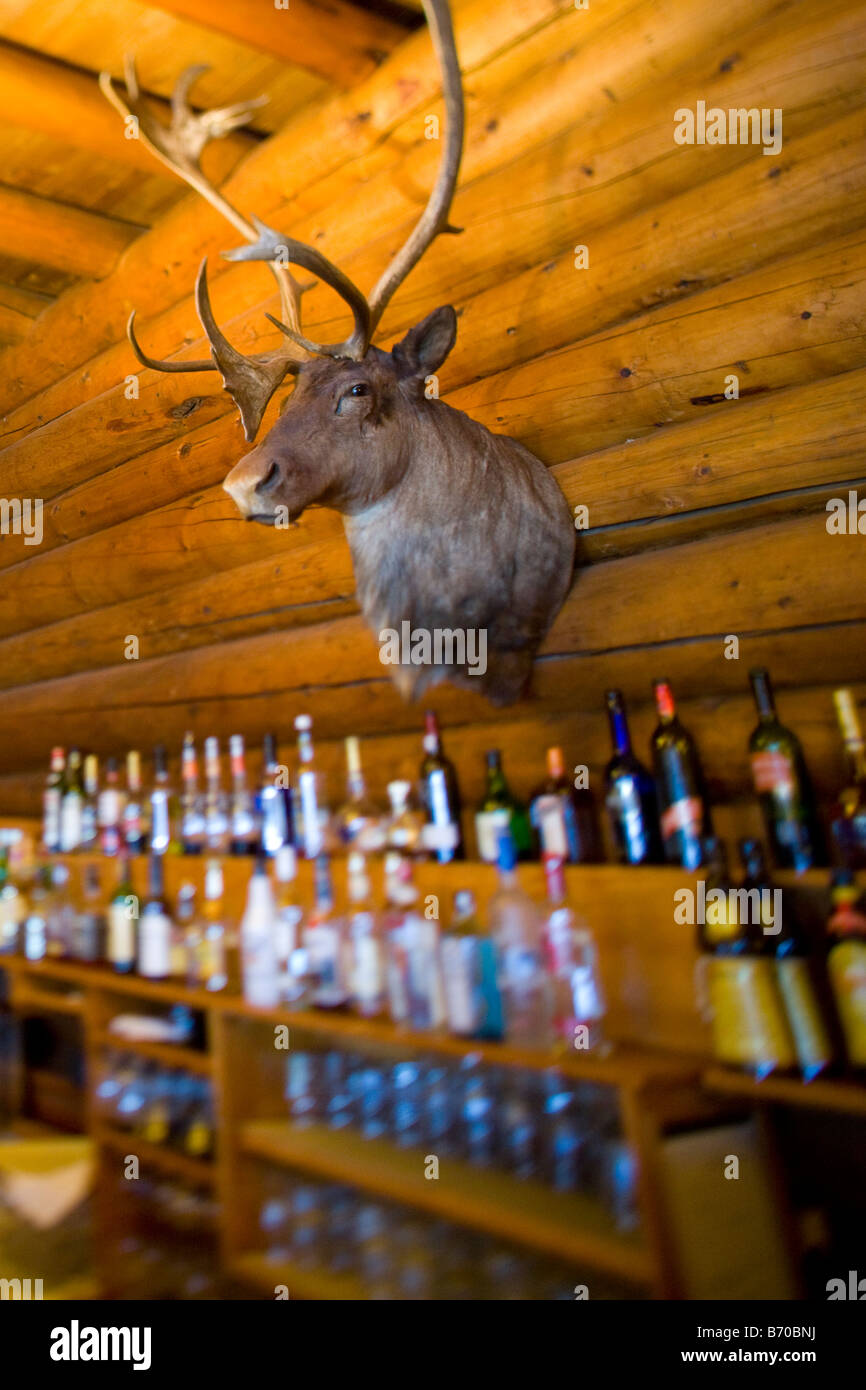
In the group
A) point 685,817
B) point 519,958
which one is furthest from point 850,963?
point 519,958

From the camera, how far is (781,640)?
6.54 ft

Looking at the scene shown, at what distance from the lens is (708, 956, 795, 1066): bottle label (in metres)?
1.62

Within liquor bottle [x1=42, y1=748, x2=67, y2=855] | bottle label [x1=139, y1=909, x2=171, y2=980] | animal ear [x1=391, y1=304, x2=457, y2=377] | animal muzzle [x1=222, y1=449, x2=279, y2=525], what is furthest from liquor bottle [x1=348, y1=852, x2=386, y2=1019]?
liquor bottle [x1=42, y1=748, x2=67, y2=855]

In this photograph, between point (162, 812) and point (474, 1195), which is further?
point (162, 812)

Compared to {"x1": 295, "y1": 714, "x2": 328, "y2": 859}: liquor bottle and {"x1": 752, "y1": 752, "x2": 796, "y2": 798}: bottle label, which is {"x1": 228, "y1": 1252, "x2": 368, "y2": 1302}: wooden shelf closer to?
{"x1": 295, "y1": 714, "x2": 328, "y2": 859}: liquor bottle

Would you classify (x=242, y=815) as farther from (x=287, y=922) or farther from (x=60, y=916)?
(x=60, y=916)

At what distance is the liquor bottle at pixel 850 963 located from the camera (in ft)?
5.09

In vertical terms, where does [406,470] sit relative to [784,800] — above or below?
above

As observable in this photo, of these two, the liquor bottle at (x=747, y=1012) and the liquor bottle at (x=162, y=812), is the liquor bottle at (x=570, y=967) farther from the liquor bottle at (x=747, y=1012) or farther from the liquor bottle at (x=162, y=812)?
the liquor bottle at (x=162, y=812)

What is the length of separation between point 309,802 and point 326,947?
0.75 m

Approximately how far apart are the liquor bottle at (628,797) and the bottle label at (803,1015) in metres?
0.53

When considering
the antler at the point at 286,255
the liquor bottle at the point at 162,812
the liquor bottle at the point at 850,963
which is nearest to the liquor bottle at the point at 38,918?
the liquor bottle at the point at 162,812

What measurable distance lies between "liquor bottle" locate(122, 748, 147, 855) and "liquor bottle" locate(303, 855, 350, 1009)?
49.6 inches

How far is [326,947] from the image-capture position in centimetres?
251
